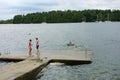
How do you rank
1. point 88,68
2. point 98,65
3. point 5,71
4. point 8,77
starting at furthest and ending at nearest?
point 98,65, point 88,68, point 5,71, point 8,77

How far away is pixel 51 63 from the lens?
28.9 m

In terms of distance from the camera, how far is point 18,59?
2964 cm

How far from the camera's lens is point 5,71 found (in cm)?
2222

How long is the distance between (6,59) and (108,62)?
10.9 metres

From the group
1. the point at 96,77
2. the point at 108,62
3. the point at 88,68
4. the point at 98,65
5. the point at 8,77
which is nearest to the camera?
the point at 8,77

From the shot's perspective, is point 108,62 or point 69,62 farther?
point 108,62

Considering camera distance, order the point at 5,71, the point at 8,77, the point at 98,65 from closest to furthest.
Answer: the point at 8,77
the point at 5,71
the point at 98,65

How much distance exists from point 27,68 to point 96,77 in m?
5.99

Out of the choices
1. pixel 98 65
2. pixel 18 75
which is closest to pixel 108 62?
pixel 98 65

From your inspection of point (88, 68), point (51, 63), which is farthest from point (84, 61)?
point (51, 63)

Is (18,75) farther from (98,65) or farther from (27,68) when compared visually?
(98,65)

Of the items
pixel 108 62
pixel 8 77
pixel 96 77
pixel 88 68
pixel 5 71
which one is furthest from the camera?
pixel 108 62

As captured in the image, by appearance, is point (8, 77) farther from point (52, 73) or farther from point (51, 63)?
point (51, 63)

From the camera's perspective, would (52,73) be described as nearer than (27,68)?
No
